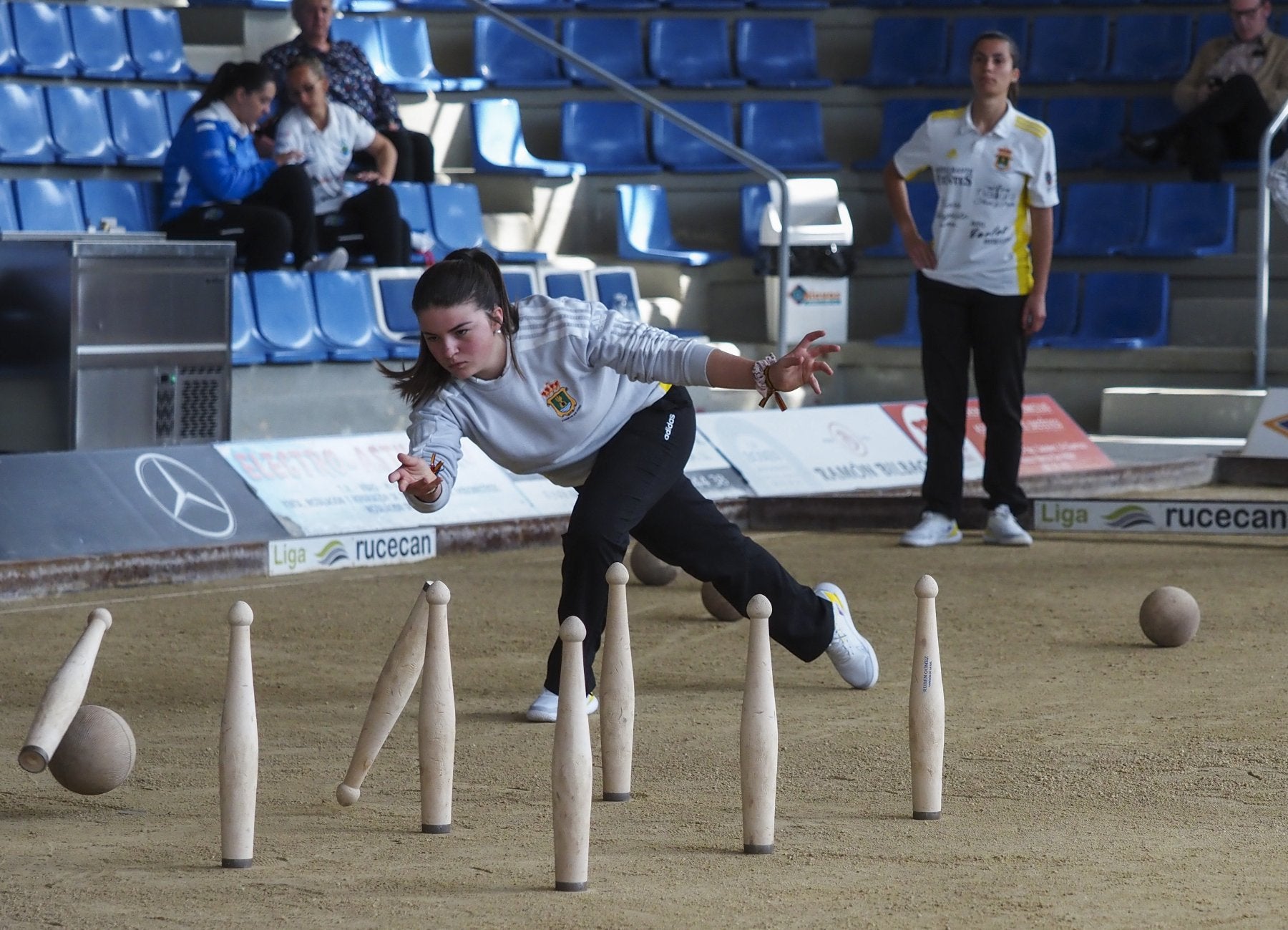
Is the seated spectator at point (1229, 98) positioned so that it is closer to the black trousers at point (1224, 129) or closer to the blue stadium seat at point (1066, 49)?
the black trousers at point (1224, 129)

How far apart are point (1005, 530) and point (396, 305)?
4.44m

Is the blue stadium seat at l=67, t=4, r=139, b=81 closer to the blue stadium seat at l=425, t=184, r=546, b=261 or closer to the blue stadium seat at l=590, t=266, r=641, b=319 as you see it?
the blue stadium seat at l=425, t=184, r=546, b=261

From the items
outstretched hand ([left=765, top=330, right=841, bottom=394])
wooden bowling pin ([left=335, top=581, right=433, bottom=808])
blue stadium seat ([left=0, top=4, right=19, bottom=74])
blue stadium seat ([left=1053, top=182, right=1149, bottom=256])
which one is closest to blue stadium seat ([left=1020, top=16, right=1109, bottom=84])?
blue stadium seat ([left=1053, top=182, right=1149, bottom=256])

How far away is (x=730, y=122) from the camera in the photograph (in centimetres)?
1455

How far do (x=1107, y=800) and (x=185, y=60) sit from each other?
33.3 ft

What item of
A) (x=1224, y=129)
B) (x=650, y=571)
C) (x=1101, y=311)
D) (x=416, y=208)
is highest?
(x=1224, y=129)

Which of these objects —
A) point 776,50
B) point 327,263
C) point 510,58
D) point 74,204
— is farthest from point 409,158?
point 776,50

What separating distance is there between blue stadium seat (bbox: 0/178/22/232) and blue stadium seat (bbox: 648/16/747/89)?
5.70 metres

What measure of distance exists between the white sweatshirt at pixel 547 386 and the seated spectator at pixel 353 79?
6876 mm

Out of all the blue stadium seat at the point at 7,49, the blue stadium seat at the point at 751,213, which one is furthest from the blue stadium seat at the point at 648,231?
the blue stadium seat at the point at 7,49

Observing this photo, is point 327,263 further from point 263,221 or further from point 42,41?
point 42,41

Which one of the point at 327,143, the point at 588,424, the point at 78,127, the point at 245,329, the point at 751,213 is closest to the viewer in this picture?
the point at 588,424

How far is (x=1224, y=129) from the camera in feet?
44.4

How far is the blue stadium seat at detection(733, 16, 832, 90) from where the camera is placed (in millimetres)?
14969
